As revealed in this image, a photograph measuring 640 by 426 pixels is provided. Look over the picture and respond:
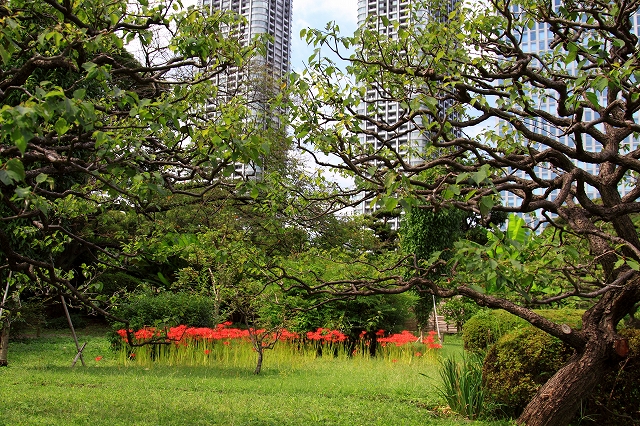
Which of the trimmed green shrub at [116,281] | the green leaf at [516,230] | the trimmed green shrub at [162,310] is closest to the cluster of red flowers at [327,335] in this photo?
the trimmed green shrub at [162,310]

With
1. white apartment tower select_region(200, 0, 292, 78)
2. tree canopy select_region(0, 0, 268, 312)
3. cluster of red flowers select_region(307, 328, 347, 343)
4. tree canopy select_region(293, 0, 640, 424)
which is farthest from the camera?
white apartment tower select_region(200, 0, 292, 78)

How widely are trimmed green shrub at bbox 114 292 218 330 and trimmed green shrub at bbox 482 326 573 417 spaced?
631cm

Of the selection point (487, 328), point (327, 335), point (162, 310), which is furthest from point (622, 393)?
point (162, 310)

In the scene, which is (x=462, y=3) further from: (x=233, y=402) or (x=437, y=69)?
(x=233, y=402)

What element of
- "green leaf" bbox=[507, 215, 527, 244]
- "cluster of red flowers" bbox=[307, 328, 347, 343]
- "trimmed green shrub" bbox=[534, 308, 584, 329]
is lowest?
"cluster of red flowers" bbox=[307, 328, 347, 343]

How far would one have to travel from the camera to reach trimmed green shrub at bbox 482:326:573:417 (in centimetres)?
518

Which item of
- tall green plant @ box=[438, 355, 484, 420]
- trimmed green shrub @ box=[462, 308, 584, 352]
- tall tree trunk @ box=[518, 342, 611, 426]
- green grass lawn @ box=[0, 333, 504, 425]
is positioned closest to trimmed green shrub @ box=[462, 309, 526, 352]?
trimmed green shrub @ box=[462, 308, 584, 352]

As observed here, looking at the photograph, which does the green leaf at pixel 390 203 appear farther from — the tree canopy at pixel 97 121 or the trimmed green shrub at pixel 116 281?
the trimmed green shrub at pixel 116 281

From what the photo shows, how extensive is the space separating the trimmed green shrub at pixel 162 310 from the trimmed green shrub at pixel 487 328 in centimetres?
527

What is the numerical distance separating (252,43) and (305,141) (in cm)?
87

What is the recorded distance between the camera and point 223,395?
6246 millimetres

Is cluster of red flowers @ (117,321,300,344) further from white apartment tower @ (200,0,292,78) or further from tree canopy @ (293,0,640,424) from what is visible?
white apartment tower @ (200,0,292,78)

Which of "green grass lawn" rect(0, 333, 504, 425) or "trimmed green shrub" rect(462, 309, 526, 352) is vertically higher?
"trimmed green shrub" rect(462, 309, 526, 352)

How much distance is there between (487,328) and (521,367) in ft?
8.65
